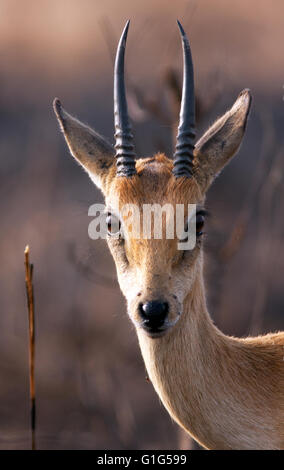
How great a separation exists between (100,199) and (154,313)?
3.01 meters

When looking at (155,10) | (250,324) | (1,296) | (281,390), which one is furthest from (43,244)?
(281,390)

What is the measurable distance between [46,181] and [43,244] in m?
1.69

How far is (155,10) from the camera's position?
2020cm

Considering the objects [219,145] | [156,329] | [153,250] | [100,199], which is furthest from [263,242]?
[156,329]

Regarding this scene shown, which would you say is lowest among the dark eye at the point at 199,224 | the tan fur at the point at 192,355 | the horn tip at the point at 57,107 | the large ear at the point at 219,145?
the tan fur at the point at 192,355

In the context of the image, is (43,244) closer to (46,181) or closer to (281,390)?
(46,181)

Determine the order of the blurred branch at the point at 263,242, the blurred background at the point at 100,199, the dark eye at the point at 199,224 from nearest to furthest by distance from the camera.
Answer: the dark eye at the point at 199,224 < the blurred branch at the point at 263,242 < the blurred background at the point at 100,199

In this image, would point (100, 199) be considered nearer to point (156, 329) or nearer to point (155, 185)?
point (155, 185)

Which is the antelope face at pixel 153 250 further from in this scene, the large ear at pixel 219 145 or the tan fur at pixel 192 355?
the large ear at pixel 219 145

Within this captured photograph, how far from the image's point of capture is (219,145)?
6.11 metres

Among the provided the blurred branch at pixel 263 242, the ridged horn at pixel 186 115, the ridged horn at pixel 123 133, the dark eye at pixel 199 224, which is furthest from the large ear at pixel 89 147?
the blurred branch at pixel 263 242

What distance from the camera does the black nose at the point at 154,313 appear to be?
497 centimetres

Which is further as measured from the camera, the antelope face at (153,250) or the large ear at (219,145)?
the large ear at (219,145)

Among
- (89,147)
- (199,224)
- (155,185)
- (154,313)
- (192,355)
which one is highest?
(89,147)
